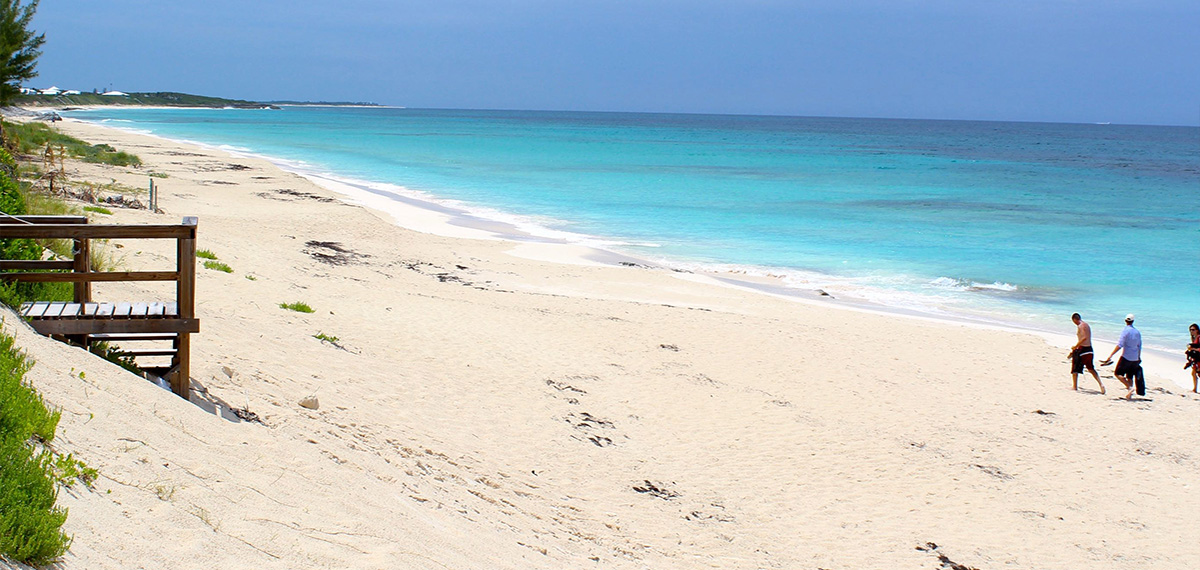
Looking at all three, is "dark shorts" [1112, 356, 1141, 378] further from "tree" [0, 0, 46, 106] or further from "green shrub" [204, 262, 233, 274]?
"tree" [0, 0, 46, 106]

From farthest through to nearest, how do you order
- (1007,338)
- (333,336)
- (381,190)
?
(381,190) → (1007,338) → (333,336)

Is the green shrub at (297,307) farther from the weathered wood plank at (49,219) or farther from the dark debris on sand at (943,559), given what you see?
the dark debris on sand at (943,559)

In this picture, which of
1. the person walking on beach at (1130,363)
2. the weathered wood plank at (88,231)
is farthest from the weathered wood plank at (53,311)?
the person walking on beach at (1130,363)

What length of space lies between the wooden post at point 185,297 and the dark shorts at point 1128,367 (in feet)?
41.4

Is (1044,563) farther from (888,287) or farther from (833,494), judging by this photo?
(888,287)

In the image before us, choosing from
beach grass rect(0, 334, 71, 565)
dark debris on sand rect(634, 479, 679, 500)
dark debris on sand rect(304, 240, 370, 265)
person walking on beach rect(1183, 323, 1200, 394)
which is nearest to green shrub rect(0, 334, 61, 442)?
beach grass rect(0, 334, 71, 565)

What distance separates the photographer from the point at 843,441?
33.2ft

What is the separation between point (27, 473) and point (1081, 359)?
1338 cm

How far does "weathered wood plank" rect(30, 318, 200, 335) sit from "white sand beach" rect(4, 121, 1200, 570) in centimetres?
27

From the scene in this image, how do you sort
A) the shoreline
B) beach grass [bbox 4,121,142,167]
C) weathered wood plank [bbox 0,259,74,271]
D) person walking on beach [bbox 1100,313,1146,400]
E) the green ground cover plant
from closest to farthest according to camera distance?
the green ground cover plant
weathered wood plank [bbox 0,259,74,271]
person walking on beach [bbox 1100,313,1146,400]
the shoreline
beach grass [bbox 4,121,142,167]

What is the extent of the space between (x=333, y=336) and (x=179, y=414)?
4921mm

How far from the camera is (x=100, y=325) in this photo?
644cm

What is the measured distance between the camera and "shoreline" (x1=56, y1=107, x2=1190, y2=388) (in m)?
16.9

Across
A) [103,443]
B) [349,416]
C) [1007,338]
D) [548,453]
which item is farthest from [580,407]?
[1007,338]
